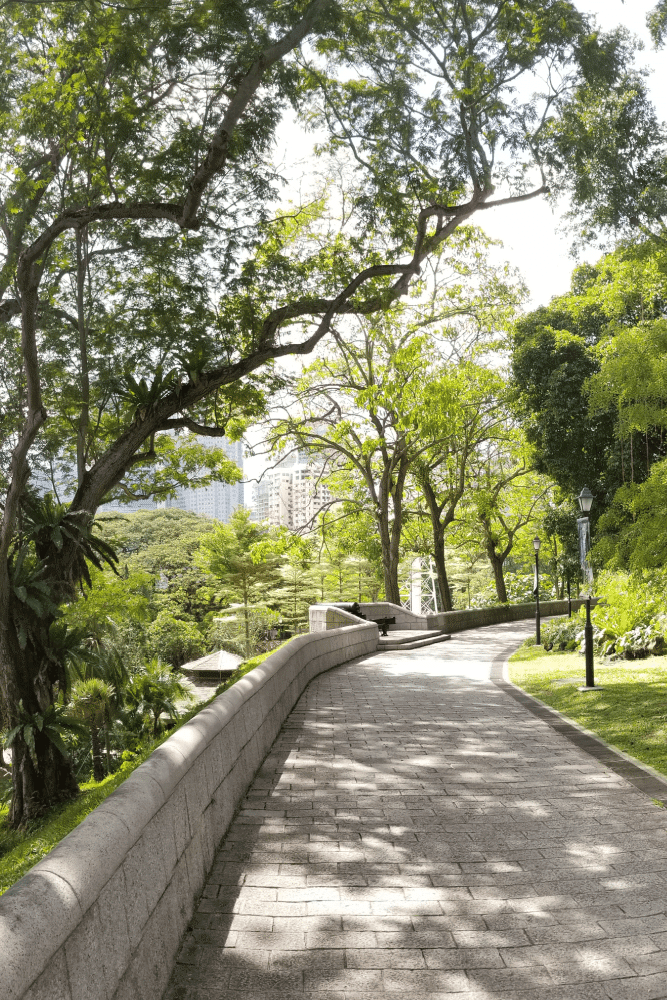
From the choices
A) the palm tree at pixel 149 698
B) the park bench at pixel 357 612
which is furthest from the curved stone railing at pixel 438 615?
the palm tree at pixel 149 698

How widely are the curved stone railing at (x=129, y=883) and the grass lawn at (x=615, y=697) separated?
168 inches

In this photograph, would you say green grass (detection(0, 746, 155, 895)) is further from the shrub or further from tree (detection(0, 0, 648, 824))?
the shrub

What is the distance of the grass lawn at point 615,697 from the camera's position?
8297mm

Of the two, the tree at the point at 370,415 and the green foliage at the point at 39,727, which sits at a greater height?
the tree at the point at 370,415

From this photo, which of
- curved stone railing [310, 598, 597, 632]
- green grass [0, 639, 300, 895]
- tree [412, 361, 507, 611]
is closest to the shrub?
curved stone railing [310, 598, 597, 632]

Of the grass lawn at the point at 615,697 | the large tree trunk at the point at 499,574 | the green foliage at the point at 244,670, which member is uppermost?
the large tree trunk at the point at 499,574

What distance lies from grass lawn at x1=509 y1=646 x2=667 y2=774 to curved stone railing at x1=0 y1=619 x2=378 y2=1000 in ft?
14.0

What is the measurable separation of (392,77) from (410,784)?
9.90m

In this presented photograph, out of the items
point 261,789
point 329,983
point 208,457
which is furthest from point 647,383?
point 208,457

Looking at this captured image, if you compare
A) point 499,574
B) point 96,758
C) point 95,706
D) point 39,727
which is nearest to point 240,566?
point 499,574

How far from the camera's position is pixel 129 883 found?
10.0 ft

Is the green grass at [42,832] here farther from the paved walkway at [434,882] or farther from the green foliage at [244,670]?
the paved walkway at [434,882]

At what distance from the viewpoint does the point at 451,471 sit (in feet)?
110

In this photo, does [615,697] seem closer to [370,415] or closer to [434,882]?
[434,882]
